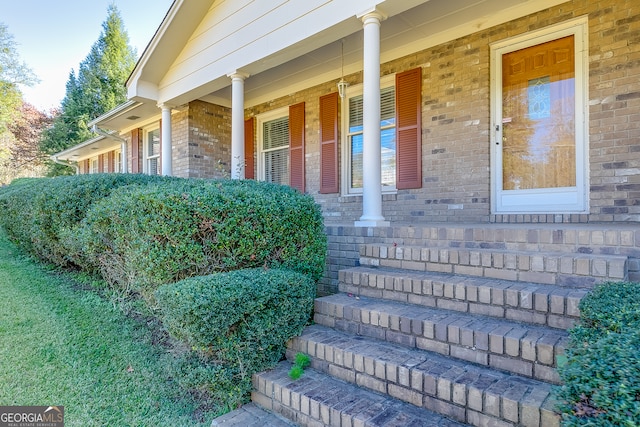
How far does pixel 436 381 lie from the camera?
6.14 feet

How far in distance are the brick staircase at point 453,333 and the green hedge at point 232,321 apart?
16 centimetres

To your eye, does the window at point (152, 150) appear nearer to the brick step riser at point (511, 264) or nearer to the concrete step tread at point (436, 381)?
the brick step riser at point (511, 264)

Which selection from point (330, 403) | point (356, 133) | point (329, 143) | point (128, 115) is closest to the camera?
point (330, 403)

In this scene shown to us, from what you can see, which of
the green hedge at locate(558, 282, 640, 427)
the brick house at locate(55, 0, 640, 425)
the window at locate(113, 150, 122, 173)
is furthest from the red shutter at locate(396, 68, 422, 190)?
the window at locate(113, 150, 122, 173)

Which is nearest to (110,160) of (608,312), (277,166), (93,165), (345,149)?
(93,165)

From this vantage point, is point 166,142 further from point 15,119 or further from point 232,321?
point 15,119

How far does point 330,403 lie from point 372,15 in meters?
3.83

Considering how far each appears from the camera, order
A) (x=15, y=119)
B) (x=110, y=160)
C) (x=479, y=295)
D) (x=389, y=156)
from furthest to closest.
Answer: (x=15, y=119)
(x=110, y=160)
(x=389, y=156)
(x=479, y=295)

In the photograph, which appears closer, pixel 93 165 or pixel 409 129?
pixel 409 129

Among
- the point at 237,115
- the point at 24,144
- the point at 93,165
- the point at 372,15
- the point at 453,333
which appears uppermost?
Result: the point at 24,144

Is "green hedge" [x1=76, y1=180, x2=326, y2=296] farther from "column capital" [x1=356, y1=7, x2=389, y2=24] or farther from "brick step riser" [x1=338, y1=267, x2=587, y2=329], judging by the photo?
"column capital" [x1=356, y1=7, x2=389, y2=24]

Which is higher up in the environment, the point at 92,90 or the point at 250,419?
the point at 92,90

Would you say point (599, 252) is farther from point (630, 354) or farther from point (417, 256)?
point (630, 354)

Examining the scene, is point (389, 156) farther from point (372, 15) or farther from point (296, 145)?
point (372, 15)
